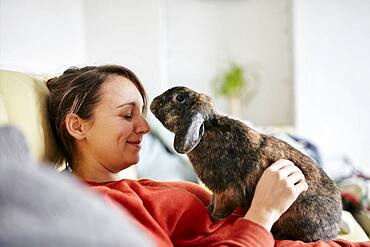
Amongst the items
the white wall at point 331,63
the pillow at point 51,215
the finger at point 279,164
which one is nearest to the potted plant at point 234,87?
the white wall at point 331,63

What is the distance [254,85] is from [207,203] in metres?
2.90

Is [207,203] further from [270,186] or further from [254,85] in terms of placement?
[254,85]

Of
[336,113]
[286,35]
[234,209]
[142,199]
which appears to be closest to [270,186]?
[234,209]

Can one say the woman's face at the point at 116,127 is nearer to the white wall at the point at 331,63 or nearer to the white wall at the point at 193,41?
the white wall at the point at 193,41

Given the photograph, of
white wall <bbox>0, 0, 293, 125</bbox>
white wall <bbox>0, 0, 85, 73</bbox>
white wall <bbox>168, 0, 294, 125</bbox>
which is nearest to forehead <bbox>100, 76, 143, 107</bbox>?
white wall <bbox>0, 0, 85, 73</bbox>

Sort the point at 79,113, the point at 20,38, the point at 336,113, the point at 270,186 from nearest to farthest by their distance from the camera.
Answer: the point at 270,186 → the point at 79,113 → the point at 20,38 → the point at 336,113

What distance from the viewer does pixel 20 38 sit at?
2494mm

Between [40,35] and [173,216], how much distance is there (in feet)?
6.60

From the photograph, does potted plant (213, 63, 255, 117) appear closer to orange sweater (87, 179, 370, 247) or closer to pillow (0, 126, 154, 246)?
orange sweater (87, 179, 370, 247)

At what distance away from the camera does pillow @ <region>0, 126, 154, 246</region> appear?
0.43 m

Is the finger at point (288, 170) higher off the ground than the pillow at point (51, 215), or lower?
lower

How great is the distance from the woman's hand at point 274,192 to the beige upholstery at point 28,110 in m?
0.54

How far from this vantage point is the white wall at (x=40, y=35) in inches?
92.5

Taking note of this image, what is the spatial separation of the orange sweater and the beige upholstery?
6.3 inches
